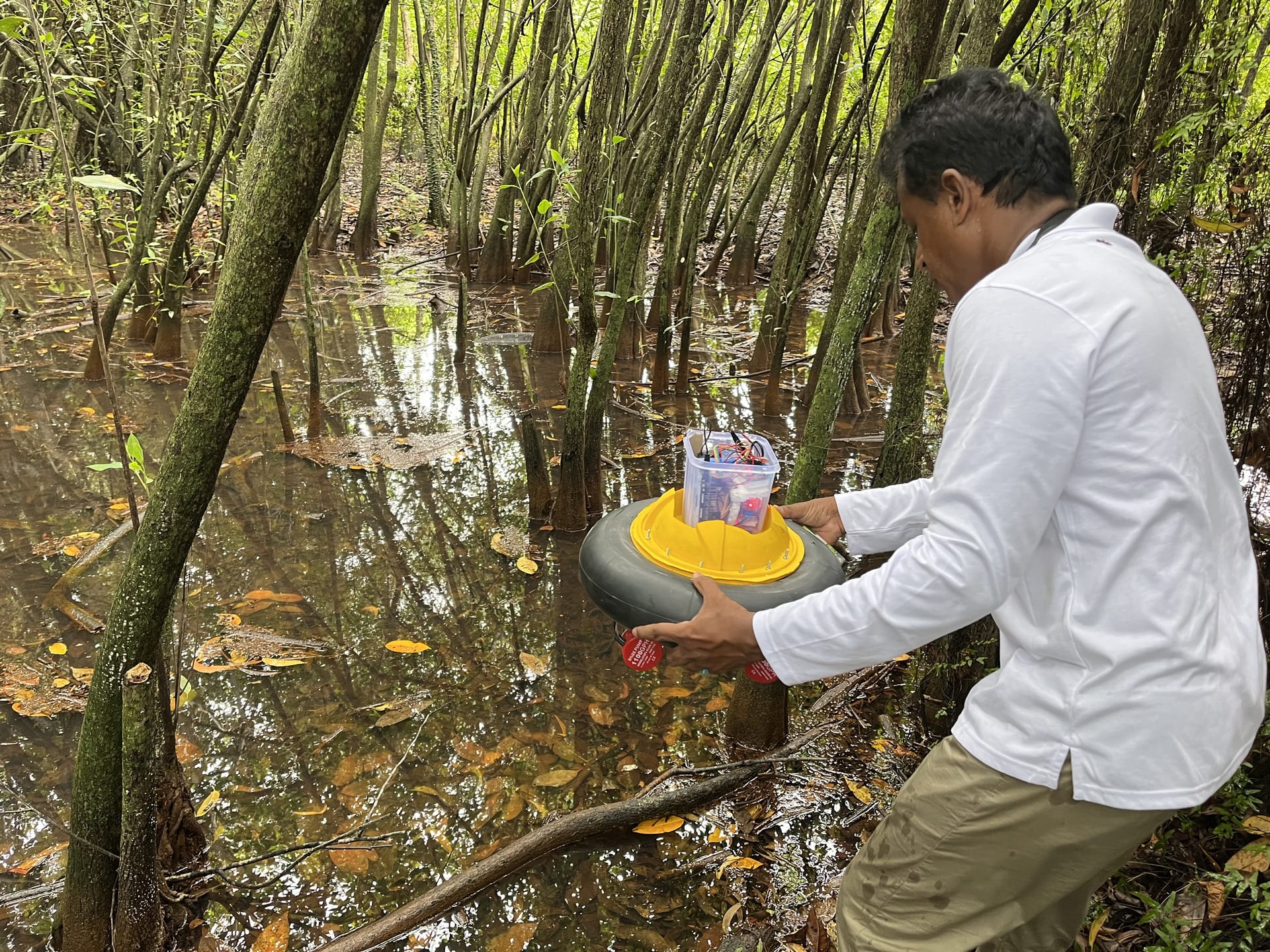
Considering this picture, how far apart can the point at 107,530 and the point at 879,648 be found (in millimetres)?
4127

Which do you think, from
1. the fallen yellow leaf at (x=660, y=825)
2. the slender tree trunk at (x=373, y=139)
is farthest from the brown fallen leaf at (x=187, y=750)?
the slender tree trunk at (x=373, y=139)

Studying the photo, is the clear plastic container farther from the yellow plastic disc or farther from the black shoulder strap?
the black shoulder strap

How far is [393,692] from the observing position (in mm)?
3289

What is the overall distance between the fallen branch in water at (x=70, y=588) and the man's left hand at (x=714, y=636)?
9.25 ft

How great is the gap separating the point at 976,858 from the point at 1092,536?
0.60 metres

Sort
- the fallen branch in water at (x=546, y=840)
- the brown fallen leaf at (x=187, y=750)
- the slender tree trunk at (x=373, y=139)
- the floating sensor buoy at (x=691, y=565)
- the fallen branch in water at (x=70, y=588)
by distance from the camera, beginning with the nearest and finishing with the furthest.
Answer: the floating sensor buoy at (x=691, y=565)
the fallen branch in water at (x=546, y=840)
the brown fallen leaf at (x=187, y=750)
the fallen branch in water at (x=70, y=588)
the slender tree trunk at (x=373, y=139)

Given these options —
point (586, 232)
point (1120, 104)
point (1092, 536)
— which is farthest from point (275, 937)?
point (1120, 104)

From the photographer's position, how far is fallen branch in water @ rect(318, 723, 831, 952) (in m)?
2.20

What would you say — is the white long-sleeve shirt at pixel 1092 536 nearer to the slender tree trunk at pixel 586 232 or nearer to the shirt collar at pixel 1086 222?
the shirt collar at pixel 1086 222

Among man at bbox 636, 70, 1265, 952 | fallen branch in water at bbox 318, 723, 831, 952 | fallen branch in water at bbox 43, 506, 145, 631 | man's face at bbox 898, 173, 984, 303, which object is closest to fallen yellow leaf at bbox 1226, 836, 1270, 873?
man at bbox 636, 70, 1265, 952

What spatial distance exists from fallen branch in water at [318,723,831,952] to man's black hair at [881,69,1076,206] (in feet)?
6.75

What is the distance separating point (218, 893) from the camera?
7.82 ft

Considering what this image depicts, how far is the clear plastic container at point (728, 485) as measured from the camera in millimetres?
1948

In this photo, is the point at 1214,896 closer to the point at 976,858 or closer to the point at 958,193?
the point at 976,858
